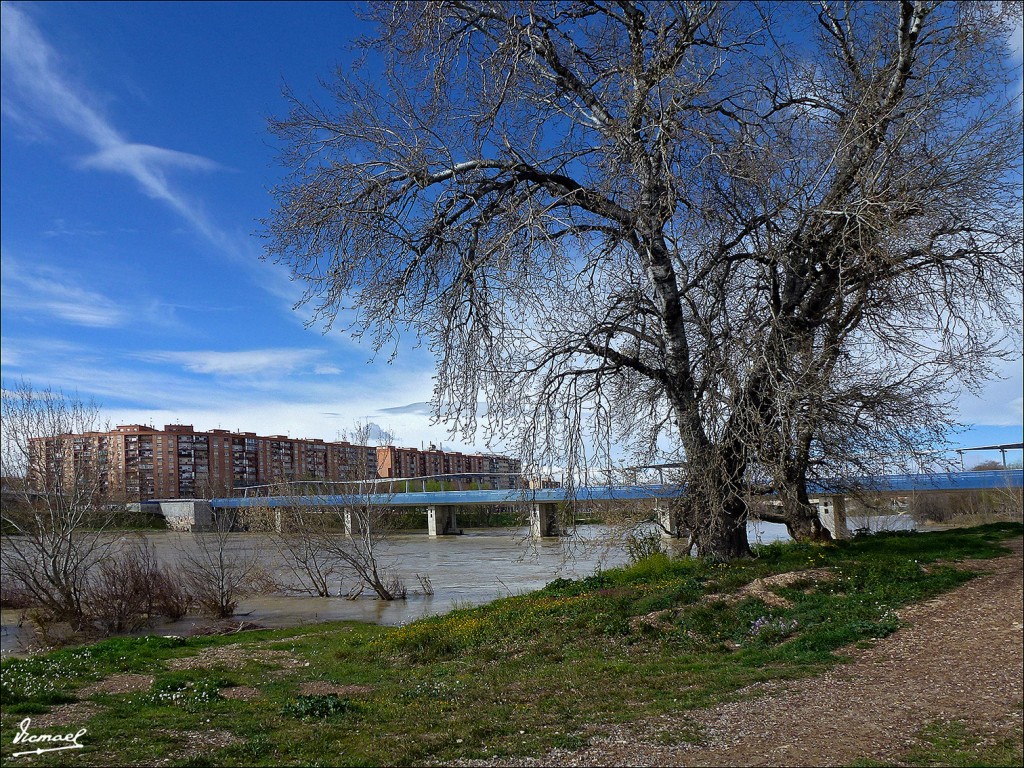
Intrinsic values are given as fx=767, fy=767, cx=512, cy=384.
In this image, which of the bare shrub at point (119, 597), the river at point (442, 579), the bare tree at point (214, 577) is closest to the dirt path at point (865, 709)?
the river at point (442, 579)

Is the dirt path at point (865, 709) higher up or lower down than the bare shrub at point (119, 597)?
higher up

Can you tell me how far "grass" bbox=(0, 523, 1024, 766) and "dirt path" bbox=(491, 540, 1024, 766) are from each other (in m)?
0.28

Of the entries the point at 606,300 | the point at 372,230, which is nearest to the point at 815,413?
the point at 606,300

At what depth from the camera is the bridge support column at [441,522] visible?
74188 millimetres

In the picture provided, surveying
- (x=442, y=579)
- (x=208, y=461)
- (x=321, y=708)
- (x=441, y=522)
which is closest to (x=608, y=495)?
(x=321, y=708)

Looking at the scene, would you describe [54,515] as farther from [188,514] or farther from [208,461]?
[208,461]

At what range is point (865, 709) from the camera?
20.4 ft

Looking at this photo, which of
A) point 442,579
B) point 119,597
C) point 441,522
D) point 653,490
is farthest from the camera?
point 441,522

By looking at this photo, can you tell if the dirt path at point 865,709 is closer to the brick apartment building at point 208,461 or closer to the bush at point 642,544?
the brick apartment building at point 208,461

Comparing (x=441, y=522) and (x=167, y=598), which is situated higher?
(x=167, y=598)

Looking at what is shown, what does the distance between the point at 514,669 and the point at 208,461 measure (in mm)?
70505

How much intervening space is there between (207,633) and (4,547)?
7952 mm

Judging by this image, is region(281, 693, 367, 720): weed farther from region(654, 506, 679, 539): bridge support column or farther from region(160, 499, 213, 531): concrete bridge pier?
region(160, 499, 213, 531): concrete bridge pier

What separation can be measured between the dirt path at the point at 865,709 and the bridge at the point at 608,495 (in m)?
4.47
